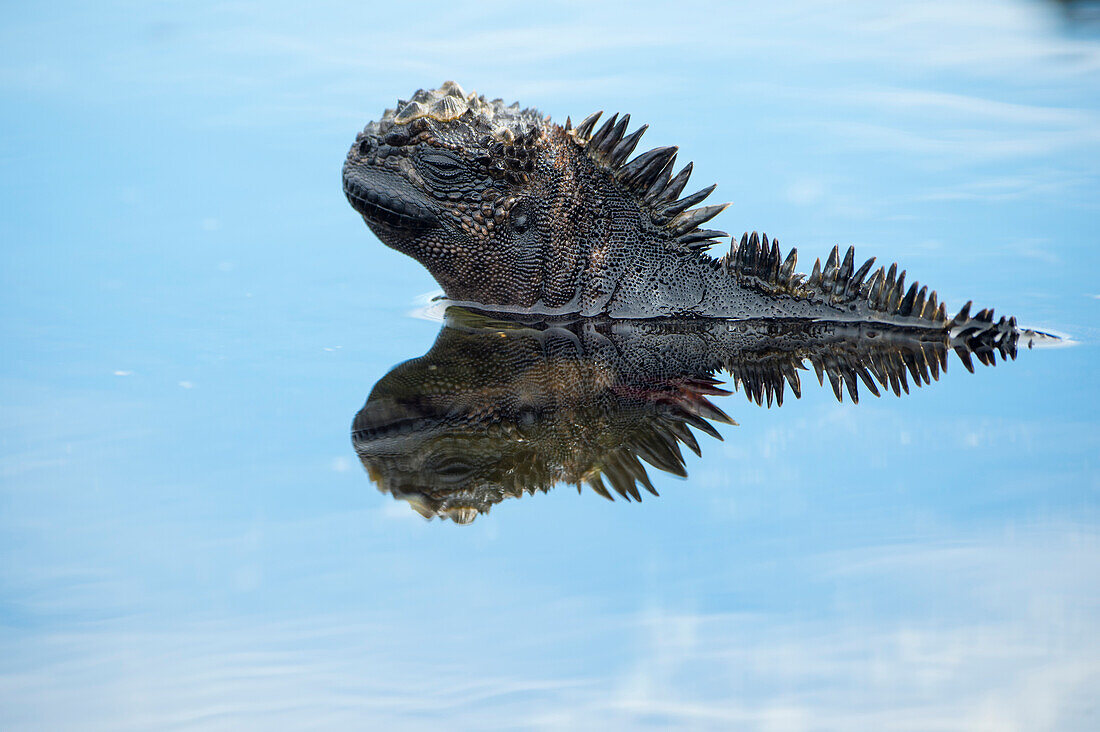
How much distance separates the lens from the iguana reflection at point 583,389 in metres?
7.41

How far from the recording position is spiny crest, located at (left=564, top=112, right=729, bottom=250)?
1046cm

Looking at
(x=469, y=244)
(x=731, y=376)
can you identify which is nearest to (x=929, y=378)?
(x=731, y=376)

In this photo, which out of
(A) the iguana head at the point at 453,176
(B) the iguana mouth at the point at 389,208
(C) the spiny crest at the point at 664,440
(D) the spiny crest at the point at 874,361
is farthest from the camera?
(B) the iguana mouth at the point at 389,208

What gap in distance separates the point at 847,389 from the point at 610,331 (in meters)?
2.33

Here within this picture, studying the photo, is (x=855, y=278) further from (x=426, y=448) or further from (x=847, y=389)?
(x=426, y=448)

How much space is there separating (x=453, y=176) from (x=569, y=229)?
1.05 m

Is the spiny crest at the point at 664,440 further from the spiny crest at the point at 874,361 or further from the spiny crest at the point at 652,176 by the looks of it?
the spiny crest at the point at 652,176

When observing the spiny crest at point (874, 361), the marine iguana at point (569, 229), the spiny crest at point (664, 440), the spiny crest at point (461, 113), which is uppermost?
the spiny crest at point (461, 113)

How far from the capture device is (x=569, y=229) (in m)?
10.5

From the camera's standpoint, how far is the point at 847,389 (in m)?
8.89

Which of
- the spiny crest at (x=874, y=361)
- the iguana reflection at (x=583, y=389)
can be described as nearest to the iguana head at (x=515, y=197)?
the iguana reflection at (x=583, y=389)

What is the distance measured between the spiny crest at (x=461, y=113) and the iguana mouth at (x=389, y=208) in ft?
1.63

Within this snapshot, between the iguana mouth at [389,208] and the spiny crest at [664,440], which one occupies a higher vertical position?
the iguana mouth at [389,208]

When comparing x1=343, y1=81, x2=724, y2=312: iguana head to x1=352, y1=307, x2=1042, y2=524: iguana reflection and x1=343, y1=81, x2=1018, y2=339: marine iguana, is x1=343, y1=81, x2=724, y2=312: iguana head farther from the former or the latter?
x1=352, y1=307, x2=1042, y2=524: iguana reflection
